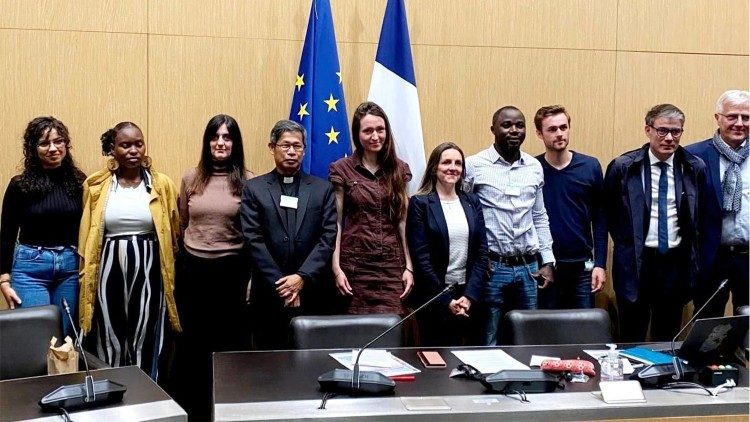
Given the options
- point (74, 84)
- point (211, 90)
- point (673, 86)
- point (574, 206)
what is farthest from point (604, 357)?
point (74, 84)

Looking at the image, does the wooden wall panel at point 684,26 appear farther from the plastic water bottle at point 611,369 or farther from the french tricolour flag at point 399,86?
the plastic water bottle at point 611,369

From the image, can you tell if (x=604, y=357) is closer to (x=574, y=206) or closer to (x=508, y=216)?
(x=508, y=216)

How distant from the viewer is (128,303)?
4012 millimetres

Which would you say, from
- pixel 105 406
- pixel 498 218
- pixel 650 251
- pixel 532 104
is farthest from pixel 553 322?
pixel 532 104

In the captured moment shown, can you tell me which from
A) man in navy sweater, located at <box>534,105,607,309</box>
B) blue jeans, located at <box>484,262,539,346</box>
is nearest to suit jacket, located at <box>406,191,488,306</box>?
blue jeans, located at <box>484,262,539,346</box>

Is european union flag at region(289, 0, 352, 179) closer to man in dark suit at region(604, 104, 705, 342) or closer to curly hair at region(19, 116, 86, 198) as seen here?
curly hair at region(19, 116, 86, 198)

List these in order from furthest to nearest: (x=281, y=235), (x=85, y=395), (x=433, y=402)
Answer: (x=281, y=235) < (x=433, y=402) < (x=85, y=395)

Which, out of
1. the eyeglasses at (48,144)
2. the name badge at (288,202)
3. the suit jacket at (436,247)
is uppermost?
the eyeglasses at (48,144)

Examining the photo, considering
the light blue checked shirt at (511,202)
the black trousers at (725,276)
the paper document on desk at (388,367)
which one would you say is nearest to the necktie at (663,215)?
the black trousers at (725,276)

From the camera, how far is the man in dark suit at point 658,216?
14.1ft

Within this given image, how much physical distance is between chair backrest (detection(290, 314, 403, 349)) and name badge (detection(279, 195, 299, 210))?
0.97 metres

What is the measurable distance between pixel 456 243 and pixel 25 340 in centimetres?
201

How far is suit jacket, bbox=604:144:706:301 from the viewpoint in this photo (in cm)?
431

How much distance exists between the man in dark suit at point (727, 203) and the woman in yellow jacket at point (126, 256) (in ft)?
9.21
